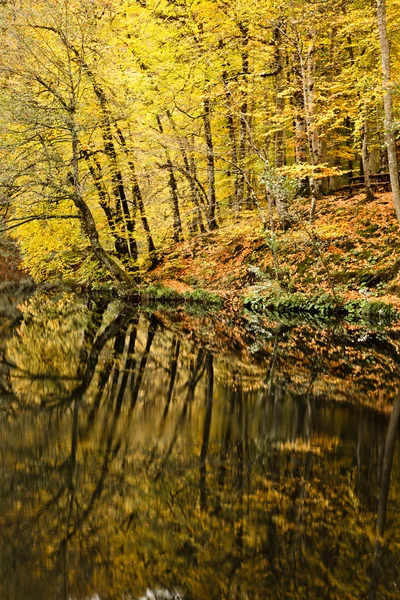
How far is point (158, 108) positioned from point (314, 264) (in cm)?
792

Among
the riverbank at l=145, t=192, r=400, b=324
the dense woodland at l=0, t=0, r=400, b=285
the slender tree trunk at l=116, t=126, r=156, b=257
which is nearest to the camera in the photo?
the riverbank at l=145, t=192, r=400, b=324

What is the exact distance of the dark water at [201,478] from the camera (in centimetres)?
313

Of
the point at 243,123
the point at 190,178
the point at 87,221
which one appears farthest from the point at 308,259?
the point at 87,221

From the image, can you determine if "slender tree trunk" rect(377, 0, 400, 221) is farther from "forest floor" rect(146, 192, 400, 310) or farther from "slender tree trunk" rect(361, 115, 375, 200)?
"slender tree trunk" rect(361, 115, 375, 200)

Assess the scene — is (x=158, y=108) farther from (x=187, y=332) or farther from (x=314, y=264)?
(x=187, y=332)

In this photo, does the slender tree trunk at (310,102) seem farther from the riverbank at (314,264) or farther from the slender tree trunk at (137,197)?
the slender tree trunk at (137,197)

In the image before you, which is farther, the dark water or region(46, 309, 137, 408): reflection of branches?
region(46, 309, 137, 408): reflection of branches

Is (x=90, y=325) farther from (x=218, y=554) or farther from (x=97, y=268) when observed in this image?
(x=218, y=554)

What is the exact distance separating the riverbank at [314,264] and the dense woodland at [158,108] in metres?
0.87

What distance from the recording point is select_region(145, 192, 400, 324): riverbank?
47.2 ft

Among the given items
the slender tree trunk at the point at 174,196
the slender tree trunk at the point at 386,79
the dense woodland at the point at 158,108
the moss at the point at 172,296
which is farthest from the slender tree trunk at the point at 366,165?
the slender tree trunk at the point at 174,196

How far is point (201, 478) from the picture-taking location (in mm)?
4449

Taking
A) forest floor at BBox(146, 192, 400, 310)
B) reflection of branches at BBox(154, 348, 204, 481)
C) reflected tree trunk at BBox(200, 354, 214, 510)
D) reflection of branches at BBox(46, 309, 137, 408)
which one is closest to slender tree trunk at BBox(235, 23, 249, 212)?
forest floor at BBox(146, 192, 400, 310)

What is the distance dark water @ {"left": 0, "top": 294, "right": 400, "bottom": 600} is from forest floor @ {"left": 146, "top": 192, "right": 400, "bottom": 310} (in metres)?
5.71
